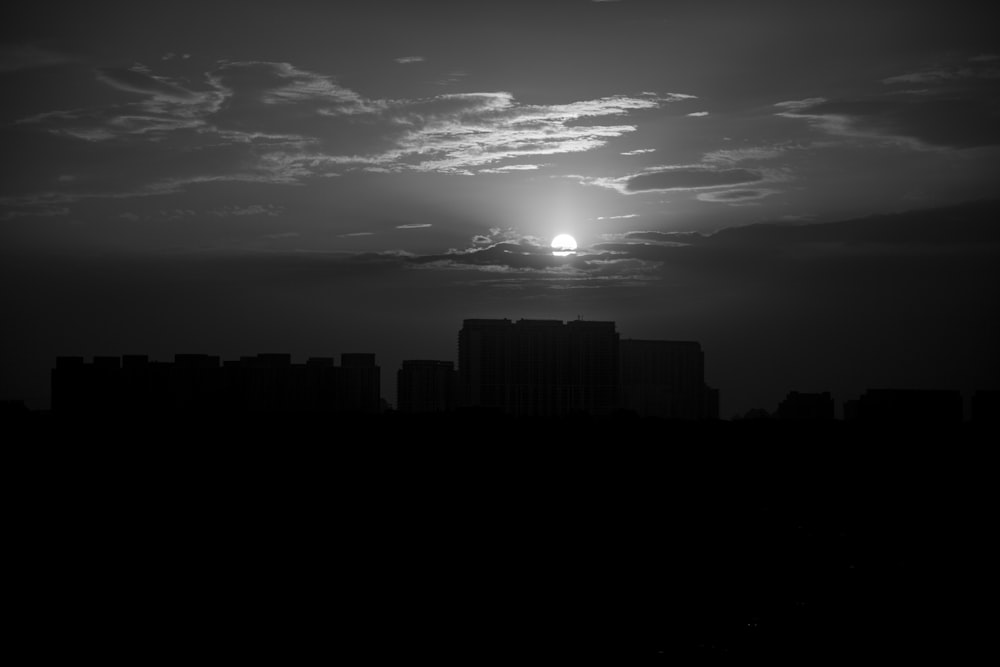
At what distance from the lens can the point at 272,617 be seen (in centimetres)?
9825

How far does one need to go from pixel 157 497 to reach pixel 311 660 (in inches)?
4155

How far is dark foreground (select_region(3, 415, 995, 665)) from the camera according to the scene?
88438 mm

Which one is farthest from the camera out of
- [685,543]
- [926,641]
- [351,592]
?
[685,543]

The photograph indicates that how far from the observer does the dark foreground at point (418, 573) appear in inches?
3482

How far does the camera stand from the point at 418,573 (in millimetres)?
129125

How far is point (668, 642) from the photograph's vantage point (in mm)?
90812

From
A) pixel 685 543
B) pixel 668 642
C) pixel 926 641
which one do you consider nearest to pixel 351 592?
pixel 668 642

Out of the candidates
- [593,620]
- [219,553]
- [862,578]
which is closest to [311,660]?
[593,620]

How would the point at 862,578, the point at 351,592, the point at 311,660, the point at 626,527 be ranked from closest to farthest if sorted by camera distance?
the point at 311,660
the point at 351,592
the point at 862,578
the point at 626,527

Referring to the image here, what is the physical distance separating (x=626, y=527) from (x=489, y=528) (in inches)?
979

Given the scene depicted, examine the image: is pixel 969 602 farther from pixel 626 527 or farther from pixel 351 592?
pixel 626 527

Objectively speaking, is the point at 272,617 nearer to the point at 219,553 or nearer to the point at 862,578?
the point at 219,553

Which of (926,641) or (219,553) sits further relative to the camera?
(219,553)

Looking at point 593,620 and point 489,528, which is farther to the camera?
point 489,528
